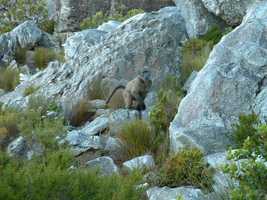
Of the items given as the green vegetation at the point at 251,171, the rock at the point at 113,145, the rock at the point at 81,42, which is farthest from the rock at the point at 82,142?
the green vegetation at the point at 251,171

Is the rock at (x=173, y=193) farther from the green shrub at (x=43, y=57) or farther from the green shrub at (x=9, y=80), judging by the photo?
the green shrub at (x=43, y=57)

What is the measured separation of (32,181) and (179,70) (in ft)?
26.1

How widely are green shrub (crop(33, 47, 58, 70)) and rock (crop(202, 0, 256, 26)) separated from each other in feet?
15.9

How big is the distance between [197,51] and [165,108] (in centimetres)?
474

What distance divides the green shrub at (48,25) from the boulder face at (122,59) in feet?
30.3

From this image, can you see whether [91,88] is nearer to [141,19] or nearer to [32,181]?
[141,19]

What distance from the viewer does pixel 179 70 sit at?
14.0m

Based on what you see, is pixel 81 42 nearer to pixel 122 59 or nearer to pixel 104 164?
pixel 122 59

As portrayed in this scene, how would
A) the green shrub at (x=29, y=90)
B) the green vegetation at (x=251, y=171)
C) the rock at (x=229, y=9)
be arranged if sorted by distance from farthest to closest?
the rock at (x=229, y=9) < the green shrub at (x=29, y=90) < the green vegetation at (x=251, y=171)

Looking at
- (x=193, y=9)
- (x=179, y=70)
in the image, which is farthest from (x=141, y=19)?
(x=193, y=9)

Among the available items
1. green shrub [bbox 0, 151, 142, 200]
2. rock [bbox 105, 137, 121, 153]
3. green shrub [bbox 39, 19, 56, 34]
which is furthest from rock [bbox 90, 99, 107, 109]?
green shrub [bbox 39, 19, 56, 34]

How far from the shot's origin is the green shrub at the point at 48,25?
2397 cm

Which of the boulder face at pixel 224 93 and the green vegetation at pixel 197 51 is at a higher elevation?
the boulder face at pixel 224 93

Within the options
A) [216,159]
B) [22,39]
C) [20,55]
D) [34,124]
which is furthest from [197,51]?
[216,159]
